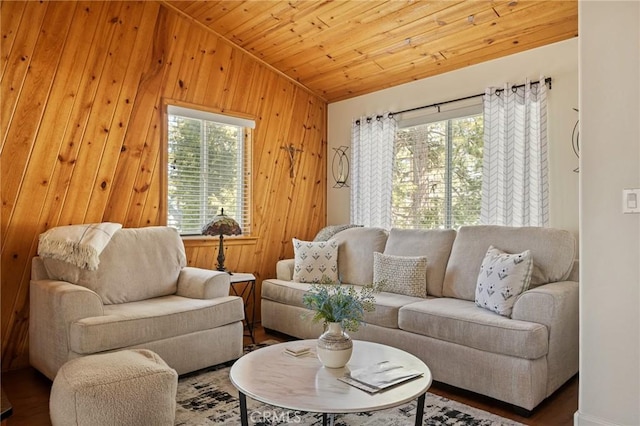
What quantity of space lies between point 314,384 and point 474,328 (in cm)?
121

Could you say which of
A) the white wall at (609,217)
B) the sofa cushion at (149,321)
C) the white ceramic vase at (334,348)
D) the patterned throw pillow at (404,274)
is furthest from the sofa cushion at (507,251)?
the sofa cushion at (149,321)

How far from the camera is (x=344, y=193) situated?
16.4 feet

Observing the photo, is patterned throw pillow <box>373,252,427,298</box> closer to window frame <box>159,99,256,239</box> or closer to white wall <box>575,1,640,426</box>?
white wall <box>575,1,640,426</box>

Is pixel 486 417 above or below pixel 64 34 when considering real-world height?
below

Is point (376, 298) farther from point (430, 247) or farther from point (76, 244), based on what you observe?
point (76, 244)

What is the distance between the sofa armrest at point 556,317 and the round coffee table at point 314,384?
880 millimetres

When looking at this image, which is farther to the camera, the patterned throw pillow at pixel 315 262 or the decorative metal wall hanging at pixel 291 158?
the decorative metal wall hanging at pixel 291 158

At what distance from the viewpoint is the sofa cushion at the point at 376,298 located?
3.07m

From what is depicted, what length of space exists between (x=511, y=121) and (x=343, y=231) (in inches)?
69.6

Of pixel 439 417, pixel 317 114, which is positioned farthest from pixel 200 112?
pixel 439 417

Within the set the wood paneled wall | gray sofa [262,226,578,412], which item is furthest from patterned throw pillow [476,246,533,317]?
the wood paneled wall

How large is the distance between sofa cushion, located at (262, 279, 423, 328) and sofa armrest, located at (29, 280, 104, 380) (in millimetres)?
1523

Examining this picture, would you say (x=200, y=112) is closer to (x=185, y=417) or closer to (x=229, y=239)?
(x=229, y=239)

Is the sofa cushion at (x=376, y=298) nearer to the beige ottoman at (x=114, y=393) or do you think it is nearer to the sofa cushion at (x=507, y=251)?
the sofa cushion at (x=507, y=251)
